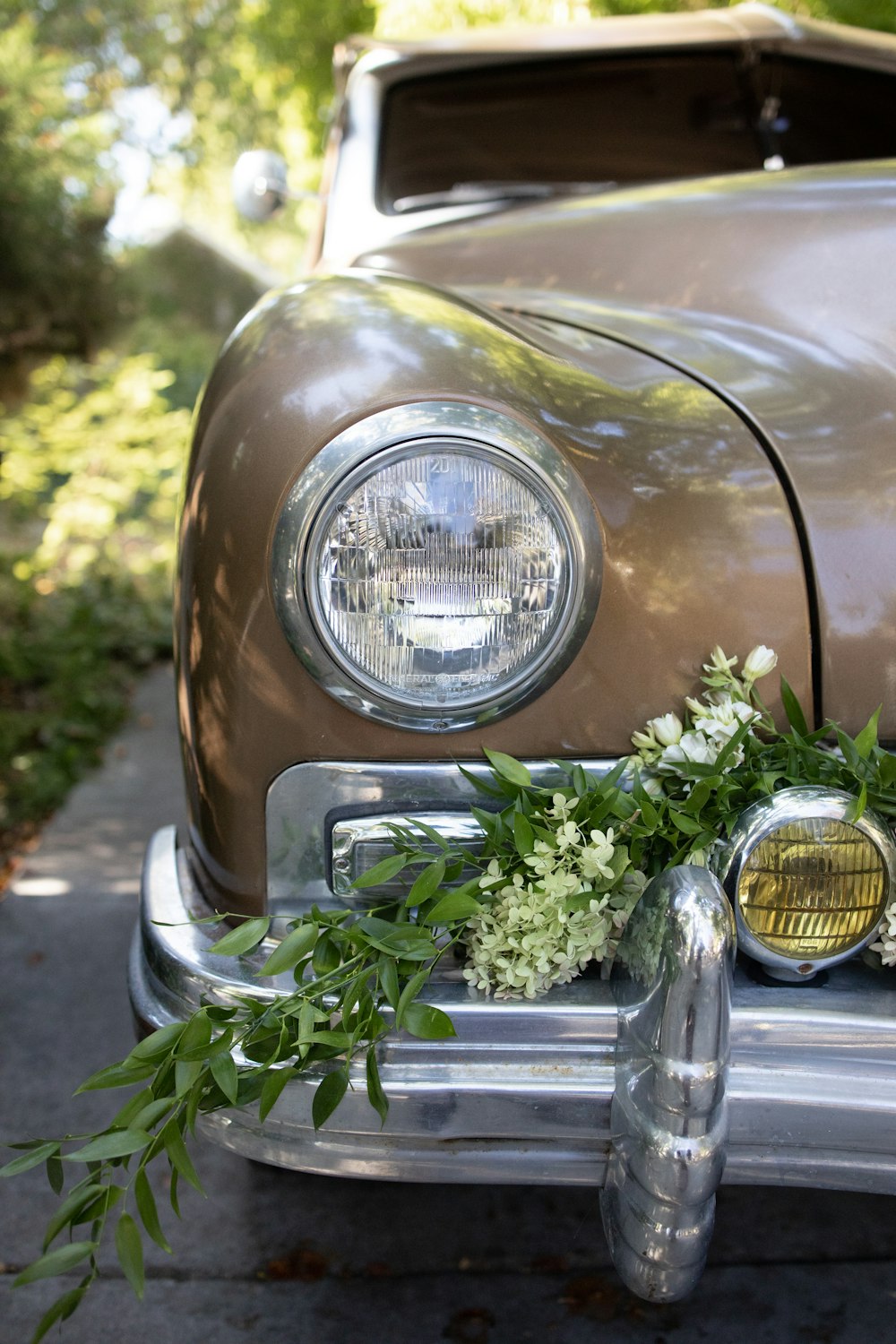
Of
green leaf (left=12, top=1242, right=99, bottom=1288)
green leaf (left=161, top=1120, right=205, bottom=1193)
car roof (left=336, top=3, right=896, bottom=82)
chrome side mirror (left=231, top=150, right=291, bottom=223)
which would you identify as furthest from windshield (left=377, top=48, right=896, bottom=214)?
green leaf (left=12, top=1242, right=99, bottom=1288)

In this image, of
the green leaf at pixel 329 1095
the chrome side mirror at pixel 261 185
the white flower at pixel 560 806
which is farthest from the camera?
the chrome side mirror at pixel 261 185

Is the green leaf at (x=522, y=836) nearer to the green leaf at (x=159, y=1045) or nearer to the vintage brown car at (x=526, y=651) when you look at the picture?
the vintage brown car at (x=526, y=651)

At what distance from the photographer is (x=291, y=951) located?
3.89 feet

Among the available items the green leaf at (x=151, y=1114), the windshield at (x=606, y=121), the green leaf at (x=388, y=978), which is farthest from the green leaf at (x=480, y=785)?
the windshield at (x=606, y=121)

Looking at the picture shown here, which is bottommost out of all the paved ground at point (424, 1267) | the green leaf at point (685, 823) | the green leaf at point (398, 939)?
the paved ground at point (424, 1267)

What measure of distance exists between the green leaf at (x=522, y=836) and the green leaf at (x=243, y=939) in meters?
0.29

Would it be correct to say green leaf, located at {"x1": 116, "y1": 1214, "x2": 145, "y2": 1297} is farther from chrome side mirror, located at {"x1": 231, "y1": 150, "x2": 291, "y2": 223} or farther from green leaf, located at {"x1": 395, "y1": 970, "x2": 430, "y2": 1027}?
chrome side mirror, located at {"x1": 231, "y1": 150, "x2": 291, "y2": 223}

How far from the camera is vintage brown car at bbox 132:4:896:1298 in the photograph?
1.16 metres

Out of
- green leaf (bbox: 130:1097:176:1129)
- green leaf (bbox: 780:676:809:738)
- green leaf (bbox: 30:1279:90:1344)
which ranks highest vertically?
green leaf (bbox: 780:676:809:738)

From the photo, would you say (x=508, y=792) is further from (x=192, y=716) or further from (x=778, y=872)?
(x=192, y=716)

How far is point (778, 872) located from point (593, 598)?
0.35 meters

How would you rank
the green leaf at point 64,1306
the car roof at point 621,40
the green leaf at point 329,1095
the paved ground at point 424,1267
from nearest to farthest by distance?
the green leaf at point 64,1306 < the green leaf at point 329,1095 < the paved ground at point 424,1267 < the car roof at point 621,40

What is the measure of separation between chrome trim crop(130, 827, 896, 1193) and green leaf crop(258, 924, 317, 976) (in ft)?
0.15

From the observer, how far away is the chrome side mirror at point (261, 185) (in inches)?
111
